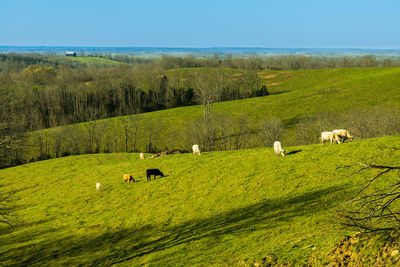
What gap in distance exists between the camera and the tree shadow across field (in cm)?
2017

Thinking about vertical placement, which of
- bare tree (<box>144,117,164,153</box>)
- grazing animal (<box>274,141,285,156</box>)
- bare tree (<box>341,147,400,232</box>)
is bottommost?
bare tree (<box>144,117,164,153</box>)

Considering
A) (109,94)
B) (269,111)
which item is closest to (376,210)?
(269,111)

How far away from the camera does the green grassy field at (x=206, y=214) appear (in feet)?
57.6

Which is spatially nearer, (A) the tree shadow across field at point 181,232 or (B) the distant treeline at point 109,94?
(A) the tree shadow across field at point 181,232

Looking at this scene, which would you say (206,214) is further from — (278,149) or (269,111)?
(269,111)

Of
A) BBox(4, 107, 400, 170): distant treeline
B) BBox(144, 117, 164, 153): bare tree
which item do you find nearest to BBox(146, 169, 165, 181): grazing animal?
BBox(4, 107, 400, 170): distant treeline

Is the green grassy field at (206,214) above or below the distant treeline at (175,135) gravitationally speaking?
above

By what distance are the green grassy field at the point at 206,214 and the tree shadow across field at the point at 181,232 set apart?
0.07 m

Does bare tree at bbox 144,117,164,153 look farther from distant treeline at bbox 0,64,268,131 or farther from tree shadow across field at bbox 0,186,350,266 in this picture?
tree shadow across field at bbox 0,186,350,266

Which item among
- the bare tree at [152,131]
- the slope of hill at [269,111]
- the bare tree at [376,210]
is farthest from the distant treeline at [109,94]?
the bare tree at [376,210]

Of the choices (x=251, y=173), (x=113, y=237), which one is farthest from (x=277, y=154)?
(x=113, y=237)

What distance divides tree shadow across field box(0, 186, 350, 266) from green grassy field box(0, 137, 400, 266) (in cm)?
7

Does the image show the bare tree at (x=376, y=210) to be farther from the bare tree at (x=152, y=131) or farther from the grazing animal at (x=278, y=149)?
the bare tree at (x=152, y=131)

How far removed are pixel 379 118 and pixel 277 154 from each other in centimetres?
4108
